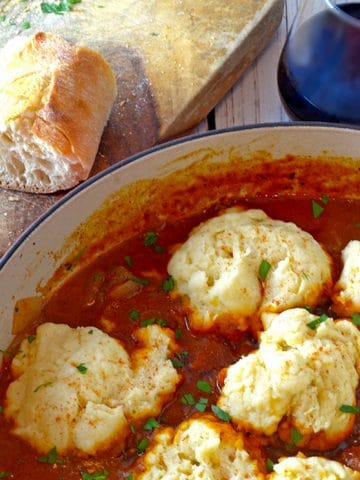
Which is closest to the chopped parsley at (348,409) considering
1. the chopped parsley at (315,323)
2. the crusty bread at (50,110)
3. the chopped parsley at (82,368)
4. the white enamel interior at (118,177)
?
the chopped parsley at (315,323)

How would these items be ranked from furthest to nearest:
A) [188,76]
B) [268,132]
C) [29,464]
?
[188,76], [268,132], [29,464]

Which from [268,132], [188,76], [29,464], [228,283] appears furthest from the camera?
[188,76]

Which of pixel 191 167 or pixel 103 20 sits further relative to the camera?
pixel 103 20

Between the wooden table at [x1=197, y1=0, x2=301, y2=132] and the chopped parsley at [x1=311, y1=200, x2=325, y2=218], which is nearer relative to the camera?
the chopped parsley at [x1=311, y1=200, x2=325, y2=218]

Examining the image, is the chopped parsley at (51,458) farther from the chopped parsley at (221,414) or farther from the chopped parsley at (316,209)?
the chopped parsley at (316,209)

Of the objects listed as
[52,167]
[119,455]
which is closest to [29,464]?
[119,455]

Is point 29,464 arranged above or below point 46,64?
below

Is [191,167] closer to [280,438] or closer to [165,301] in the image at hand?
[165,301]

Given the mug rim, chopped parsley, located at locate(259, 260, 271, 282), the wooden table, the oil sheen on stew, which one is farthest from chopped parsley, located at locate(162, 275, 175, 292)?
the mug rim

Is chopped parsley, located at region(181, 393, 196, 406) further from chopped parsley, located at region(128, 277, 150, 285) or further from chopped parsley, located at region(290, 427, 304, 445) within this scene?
chopped parsley, located at region(128, 277, 150, 285)
